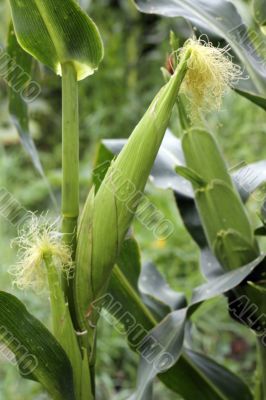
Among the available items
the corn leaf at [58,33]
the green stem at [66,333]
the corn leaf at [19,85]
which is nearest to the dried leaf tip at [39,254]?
the green stem at [66,333]

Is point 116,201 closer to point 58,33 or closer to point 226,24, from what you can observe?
point 58,33

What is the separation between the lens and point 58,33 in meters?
0.55

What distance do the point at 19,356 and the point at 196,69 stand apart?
30cm

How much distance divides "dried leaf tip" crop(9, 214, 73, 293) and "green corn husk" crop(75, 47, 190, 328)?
0.02m

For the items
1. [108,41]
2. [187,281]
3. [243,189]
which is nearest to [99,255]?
[243,189]

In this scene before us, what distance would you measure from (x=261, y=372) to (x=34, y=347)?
314 mm


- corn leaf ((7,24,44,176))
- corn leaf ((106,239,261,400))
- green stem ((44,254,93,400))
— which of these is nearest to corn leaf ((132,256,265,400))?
corn leaf ((106,239,261,400))

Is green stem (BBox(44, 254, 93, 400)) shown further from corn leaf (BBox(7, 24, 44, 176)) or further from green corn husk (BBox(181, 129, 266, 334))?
corn leaf (BBox(7, 24, 44, 176))

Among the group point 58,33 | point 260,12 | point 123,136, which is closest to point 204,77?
point 58,33

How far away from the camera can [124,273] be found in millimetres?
816

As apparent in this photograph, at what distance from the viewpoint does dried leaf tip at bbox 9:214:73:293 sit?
54cm

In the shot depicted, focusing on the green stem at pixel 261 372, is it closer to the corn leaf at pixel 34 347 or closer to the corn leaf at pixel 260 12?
the corn leaf at pixel 34 347

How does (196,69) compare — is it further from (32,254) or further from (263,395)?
(263,395)

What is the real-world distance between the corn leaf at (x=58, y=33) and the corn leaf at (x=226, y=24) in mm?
190
